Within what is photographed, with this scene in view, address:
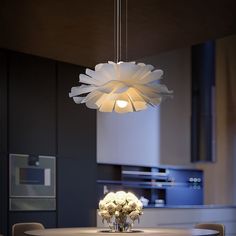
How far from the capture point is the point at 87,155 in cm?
824

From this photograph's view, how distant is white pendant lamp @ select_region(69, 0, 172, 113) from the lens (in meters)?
4.52

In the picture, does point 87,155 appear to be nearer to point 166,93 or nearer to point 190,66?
point 166,93

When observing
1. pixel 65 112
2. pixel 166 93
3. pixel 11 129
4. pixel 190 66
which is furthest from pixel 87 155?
pixel 190 66

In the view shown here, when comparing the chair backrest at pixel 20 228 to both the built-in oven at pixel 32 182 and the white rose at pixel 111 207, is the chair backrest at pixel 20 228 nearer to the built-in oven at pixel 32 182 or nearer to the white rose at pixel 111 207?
the white rose at pixel 111 207

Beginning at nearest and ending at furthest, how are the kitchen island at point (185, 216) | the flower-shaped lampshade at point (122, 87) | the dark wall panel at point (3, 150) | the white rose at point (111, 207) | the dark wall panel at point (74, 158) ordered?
the flower-shaped lampshade at point (122, 87), the white rose at point (111, 207), the dark wall panel at point (3, 150), the dark wall panel at point (74, 158), the kitchen island at point (185, 216)

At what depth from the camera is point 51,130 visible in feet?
25.6

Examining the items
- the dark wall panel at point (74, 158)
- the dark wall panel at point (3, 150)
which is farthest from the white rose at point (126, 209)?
the dark wall panel at point (74, 158)

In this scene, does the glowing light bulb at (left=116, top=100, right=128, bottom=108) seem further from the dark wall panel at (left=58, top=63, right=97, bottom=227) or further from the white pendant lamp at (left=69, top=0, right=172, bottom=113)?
the dark wall panel at (left=58, top=63, right=97, bottom=227)

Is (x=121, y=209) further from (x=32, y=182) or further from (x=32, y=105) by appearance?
(x=32, y=105)

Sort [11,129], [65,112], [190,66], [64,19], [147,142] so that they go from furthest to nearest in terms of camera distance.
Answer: [190,66] < [147,142] < [65,112] < [11,129] < [64,19]

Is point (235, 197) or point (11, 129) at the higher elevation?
point (11, 129)

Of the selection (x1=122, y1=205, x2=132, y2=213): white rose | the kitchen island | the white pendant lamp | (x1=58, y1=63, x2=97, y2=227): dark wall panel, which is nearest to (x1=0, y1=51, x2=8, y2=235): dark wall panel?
(x1=58, y1=63, x2=97, y2=227): dark wall panel

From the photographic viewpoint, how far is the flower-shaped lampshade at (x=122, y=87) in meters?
4.52

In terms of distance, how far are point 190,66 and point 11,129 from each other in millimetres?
5992
